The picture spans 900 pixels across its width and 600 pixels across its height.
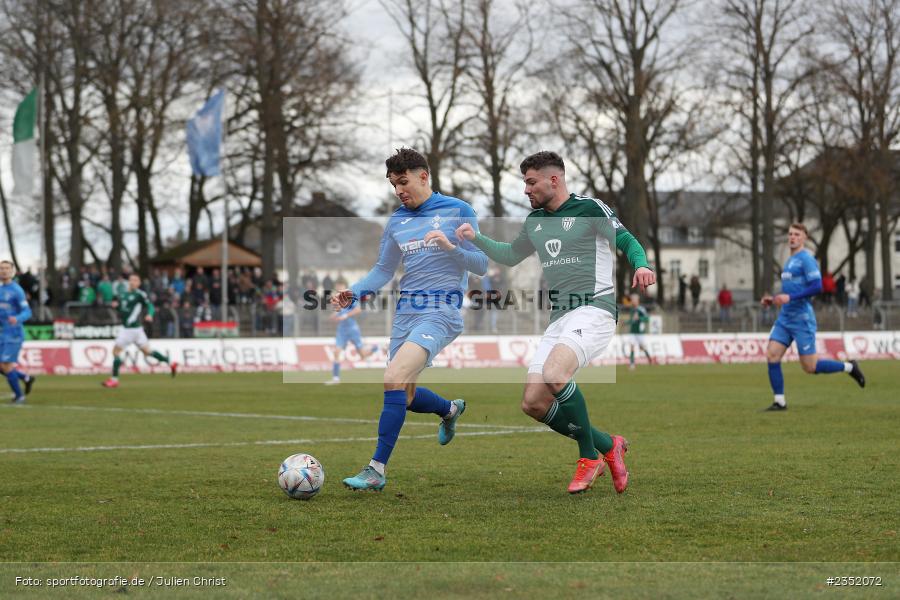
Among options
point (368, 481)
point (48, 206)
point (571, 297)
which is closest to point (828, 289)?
point (48, 206)

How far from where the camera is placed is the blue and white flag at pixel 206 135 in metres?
35.1

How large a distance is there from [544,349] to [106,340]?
24.0 meters

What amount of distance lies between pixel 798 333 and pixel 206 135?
2265 centimetres

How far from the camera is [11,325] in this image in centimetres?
1958

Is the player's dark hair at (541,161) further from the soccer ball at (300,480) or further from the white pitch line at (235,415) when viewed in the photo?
the white pitch line at (235,415)

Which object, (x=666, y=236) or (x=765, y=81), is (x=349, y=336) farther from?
(x=666, y=236)

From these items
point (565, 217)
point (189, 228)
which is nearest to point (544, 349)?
point (565, 217)

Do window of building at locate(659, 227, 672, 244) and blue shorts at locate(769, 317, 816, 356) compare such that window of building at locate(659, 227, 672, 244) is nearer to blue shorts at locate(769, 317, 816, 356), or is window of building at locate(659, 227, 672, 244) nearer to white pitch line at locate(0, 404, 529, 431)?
white pitch line at locate(0, 404, 529, 431)

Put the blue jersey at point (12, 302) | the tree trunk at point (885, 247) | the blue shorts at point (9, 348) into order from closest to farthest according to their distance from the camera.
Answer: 1. the blue jersey at point (12, 302)
2. the blue shorts at point (9, 348)
3. the tree trunk at point (885, 247)

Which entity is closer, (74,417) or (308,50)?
(74,417)

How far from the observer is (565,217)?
27.3ft

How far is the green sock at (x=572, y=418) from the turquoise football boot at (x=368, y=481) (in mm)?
1155

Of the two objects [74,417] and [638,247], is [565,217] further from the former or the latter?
[74,417]

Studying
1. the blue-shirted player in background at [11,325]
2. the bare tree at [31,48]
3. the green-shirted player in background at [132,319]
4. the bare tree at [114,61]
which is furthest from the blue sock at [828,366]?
the bare tree at [114,61]
